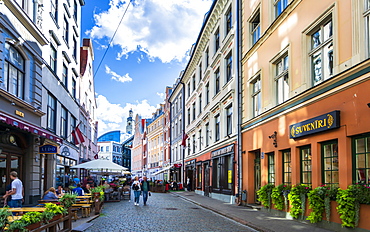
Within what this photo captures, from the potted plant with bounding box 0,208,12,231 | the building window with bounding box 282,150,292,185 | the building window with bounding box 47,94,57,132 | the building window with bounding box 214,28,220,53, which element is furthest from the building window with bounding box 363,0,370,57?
the building window with bounding box 214,28,220,53

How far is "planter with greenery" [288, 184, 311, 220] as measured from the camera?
1210cm

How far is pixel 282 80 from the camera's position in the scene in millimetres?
15078

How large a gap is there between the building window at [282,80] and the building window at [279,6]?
2017 mm

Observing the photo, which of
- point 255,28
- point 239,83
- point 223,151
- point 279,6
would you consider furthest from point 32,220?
point 223,151

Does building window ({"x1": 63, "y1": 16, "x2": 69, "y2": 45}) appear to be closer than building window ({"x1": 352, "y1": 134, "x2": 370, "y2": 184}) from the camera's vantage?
No

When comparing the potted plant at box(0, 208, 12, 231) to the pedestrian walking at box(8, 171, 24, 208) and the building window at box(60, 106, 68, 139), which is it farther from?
the building window at box(60, 106, 68, 139)

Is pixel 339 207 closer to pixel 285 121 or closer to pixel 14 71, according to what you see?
pixel 285 121

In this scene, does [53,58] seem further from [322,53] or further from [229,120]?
[322,53]

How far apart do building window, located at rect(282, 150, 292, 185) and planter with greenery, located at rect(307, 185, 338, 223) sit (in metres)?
2.95

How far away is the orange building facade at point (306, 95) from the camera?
9.78 metres

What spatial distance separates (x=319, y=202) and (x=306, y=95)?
3.46 m

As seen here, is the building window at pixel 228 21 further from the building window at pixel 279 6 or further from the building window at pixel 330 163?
the building window at pixel 330 163

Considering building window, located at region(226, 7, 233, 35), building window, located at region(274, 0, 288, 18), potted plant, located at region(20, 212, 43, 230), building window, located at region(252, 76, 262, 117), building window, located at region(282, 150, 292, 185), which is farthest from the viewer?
building window, located at region(226, 7, 233, 35)

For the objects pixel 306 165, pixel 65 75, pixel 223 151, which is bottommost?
pixel 306 165
